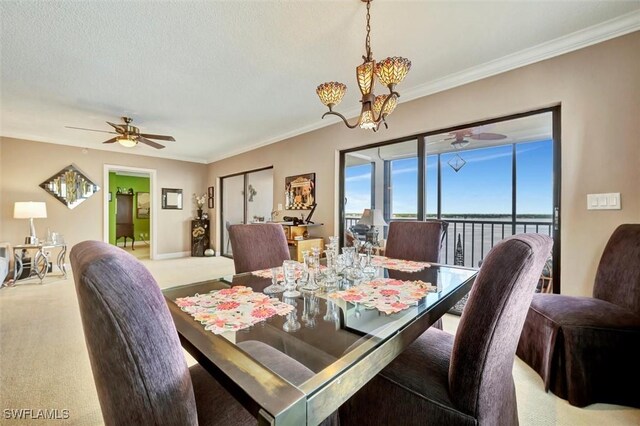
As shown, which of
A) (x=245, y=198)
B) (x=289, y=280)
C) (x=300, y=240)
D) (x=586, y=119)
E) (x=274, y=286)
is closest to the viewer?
(x=289, y=280)

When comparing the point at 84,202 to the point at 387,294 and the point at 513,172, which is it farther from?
the point at 513,172

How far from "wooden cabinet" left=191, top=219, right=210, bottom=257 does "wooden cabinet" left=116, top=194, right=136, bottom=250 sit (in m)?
2.74

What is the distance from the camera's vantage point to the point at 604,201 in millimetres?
2016

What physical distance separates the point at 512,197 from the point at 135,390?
4293mm

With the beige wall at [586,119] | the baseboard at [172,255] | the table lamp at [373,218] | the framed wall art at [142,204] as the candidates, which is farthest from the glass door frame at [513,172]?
the framed wall art at [142,204]

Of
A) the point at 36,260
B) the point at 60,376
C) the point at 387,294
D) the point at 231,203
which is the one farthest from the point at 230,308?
the point at 231,203

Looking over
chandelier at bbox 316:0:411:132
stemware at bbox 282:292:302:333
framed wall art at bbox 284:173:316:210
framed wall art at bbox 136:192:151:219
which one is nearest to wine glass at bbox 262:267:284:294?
stemware at bbox 282:292:302:333

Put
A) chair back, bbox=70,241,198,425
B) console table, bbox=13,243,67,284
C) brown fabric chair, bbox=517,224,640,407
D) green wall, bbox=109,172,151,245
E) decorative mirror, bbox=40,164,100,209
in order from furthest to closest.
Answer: green wall, bbox=109,172,151,245
decorative mirror, bbox=40,164,100,209
console table, bbox=13,243,67,284
brown fabric chair, bbox=517,224,640,407
chair back, bbox=70,241,198,425

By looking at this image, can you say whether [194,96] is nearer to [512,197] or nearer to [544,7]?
[544,7]

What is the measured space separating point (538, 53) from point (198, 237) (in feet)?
22.3

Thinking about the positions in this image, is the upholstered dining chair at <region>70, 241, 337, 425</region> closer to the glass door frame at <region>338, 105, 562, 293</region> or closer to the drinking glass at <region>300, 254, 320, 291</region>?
the drinking glass at <region>300, 254, 320, 291</region>

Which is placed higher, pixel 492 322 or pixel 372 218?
pixel 372 218

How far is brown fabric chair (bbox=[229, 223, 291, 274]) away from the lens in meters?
2.06

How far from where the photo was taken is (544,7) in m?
1.81
